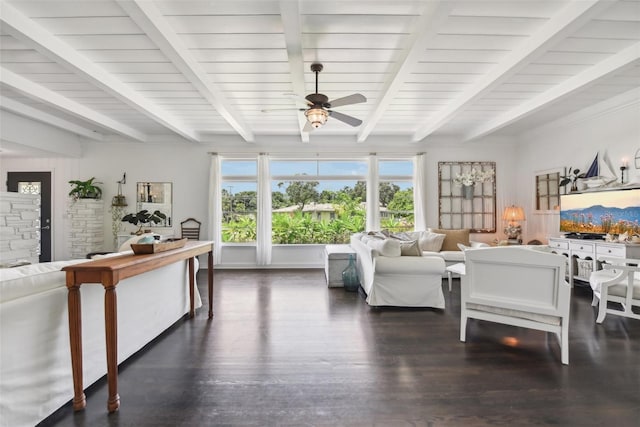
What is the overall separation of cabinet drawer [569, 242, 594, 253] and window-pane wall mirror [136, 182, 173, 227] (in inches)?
274

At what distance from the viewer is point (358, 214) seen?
635 centimetres

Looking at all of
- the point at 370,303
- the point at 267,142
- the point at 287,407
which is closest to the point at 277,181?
the point at 267,142

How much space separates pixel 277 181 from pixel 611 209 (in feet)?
17.8

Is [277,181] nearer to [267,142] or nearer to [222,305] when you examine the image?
[267,142]

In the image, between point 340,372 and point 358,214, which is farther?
point 358,214

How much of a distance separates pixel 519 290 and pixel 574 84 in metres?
2.74

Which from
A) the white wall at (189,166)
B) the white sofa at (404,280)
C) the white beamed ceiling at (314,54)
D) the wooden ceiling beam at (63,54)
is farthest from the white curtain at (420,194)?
the wooden ceiling beam at (63,54)

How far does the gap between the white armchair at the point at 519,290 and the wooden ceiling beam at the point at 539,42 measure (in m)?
1.77

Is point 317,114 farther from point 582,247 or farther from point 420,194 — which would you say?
point 582,247

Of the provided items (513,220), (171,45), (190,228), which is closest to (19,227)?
(190,228)

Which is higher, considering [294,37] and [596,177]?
[294,37]

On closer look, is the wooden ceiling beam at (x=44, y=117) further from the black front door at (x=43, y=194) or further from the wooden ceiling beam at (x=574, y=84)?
the wooden ceiling beam at (x=574, y=84)

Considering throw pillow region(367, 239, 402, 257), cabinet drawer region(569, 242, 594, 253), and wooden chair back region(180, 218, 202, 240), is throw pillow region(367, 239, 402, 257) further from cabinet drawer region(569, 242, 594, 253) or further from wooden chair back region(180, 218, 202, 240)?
wooden chair back region(180, 218, 202, 240)

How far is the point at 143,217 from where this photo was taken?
226 inches
